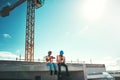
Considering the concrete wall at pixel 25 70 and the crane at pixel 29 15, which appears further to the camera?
the crane at pixel 29 15

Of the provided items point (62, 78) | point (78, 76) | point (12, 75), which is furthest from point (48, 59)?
point (78, 76)

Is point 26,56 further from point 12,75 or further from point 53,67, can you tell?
point 53,67

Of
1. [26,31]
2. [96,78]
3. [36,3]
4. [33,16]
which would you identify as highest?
[36,3]

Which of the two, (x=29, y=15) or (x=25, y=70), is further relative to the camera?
(x=29, y=15)

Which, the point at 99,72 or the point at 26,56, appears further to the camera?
the point at 26,56

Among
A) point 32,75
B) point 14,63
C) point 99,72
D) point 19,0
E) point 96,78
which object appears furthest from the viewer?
point 19,0

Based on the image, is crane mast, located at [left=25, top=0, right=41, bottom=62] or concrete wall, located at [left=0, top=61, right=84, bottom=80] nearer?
concrete wall, located at [left=0, top=61, right=84, bottom=80]

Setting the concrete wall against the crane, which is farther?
the crane

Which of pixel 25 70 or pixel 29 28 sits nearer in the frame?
pixel 25 70

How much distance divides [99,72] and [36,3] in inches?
893

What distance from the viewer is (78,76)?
68.3 feet

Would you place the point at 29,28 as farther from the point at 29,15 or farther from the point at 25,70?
the point at 25,70

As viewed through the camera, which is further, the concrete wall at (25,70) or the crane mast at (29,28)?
the crane mast at (29,28)

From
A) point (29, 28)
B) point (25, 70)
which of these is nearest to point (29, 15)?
point (29, 28)
